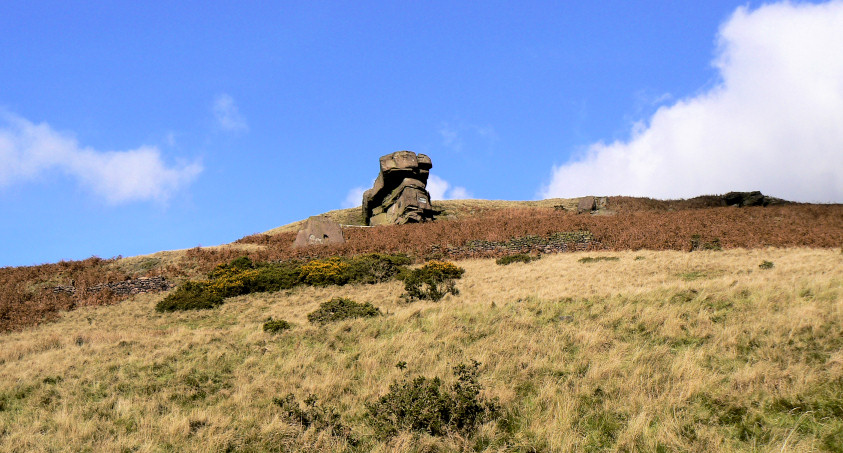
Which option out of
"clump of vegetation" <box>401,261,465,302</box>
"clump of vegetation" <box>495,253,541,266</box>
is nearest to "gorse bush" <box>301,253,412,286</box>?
"clump of vegetation" <box>401,261,465,302</box>

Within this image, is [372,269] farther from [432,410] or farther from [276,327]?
[432,410]

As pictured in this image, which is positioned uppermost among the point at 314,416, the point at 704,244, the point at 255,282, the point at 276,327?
the point at 704,244

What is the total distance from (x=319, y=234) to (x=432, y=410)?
2519 cm

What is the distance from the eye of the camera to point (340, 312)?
13.9 meters

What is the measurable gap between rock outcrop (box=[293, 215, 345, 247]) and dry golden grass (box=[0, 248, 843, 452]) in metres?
15.5

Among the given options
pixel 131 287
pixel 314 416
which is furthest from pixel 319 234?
pixel 314 416

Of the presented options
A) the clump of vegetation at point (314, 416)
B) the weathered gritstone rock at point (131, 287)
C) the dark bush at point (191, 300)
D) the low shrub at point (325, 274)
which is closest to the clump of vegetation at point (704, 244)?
the low shrub at point (325, 274)

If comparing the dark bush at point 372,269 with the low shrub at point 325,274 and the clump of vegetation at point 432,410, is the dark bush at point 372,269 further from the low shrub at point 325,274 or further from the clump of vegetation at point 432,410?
the clump of vegetation at point 432,410

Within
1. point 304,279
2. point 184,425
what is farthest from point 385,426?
point 304,279

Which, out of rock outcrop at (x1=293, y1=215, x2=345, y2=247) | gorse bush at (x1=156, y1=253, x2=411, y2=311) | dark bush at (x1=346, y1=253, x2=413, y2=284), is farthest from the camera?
rock outcrop at (x1=293, y1=215, x2=345, y2=247)

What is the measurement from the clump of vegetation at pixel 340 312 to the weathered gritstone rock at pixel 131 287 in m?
12.2

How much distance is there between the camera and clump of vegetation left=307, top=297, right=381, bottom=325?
44.4 feet

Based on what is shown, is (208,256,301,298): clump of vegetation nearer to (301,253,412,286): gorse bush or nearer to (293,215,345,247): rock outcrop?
(301,253,412,286): gorse bush

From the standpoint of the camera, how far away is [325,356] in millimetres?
10078
